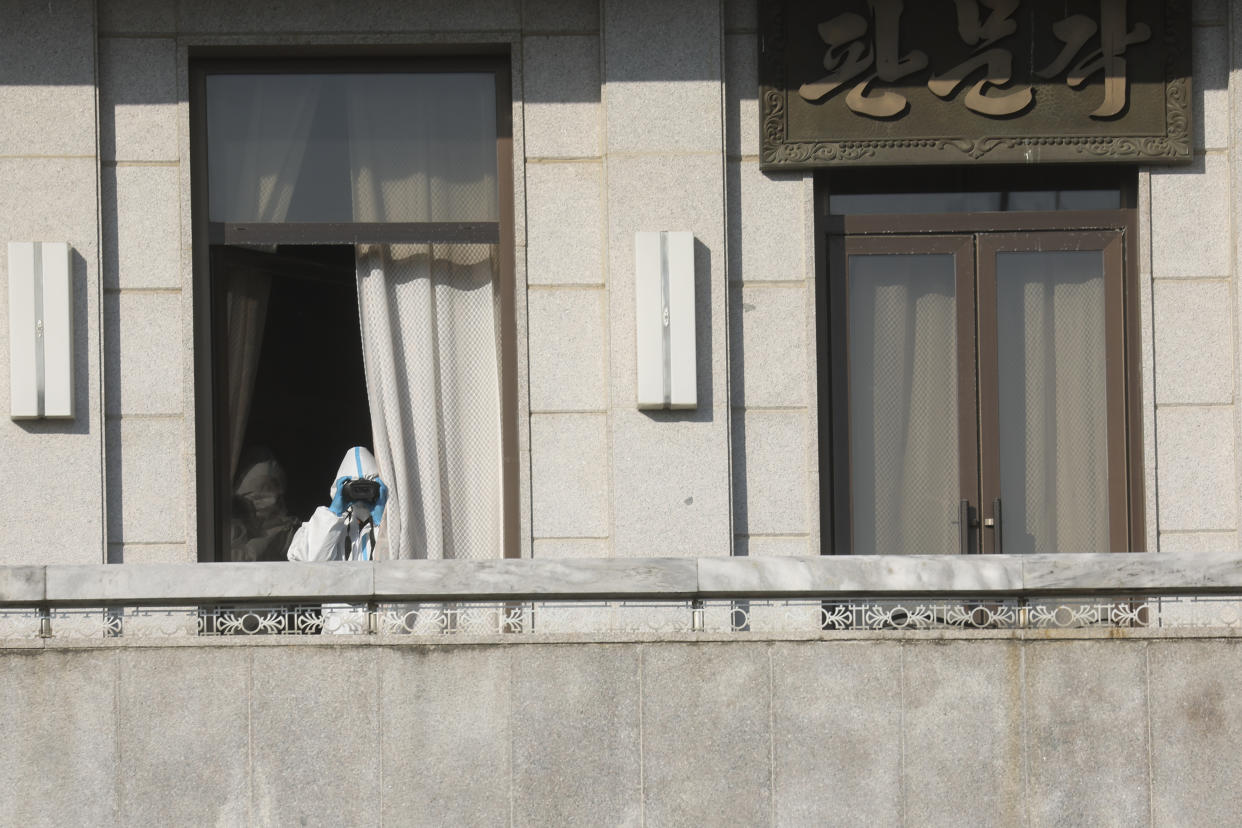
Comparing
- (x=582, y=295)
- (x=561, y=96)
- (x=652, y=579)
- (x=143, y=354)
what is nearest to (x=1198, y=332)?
(x=582, y=295)

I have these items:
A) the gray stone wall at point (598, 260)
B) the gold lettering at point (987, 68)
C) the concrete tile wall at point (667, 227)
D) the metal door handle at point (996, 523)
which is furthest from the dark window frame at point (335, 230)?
the metal door handle at point (996, 523)

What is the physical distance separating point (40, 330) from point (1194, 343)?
6.86 meters

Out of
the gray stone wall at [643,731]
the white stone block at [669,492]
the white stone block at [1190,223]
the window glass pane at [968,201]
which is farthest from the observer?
the window glass pane at [968,201]

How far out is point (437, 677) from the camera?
752cm

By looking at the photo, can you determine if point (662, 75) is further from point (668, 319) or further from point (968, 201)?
point (968, 201)

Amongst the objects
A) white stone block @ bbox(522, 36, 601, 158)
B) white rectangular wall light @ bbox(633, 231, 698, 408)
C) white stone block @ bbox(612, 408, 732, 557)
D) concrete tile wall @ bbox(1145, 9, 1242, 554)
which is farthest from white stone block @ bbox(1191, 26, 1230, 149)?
white stone block @ bbox(522, 36, 601, 158)

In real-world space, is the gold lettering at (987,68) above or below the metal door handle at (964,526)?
above

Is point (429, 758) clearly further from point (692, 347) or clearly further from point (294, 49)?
point (294, 49)

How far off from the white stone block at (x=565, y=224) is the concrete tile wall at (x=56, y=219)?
103 inches

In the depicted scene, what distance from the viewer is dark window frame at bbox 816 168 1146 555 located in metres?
9.32

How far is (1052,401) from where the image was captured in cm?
943

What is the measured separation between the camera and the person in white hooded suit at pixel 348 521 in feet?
29.5

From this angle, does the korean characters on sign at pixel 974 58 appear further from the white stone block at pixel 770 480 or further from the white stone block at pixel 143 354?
the white stone block at pixel 143 354

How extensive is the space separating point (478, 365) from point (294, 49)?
7.39ft
